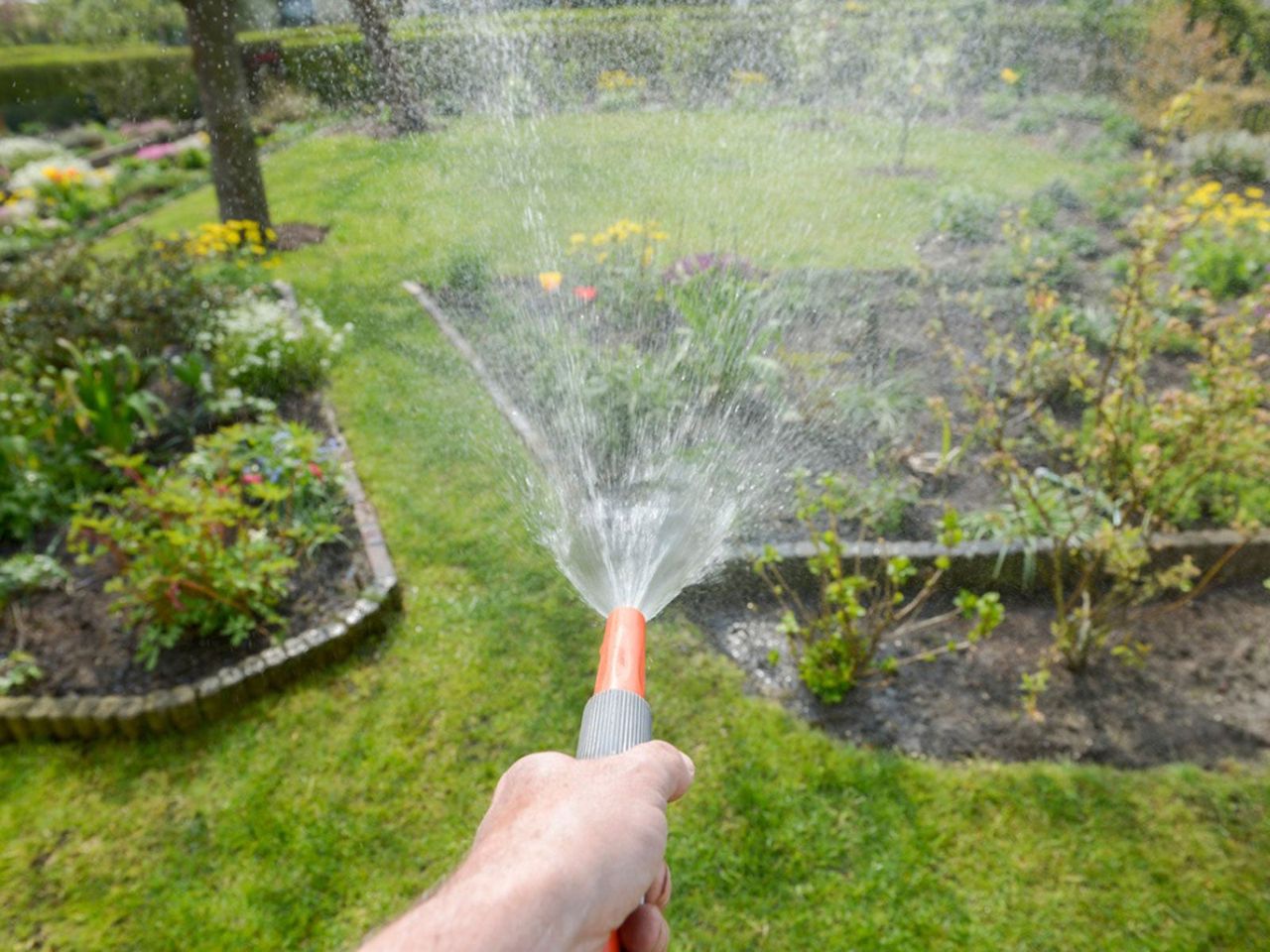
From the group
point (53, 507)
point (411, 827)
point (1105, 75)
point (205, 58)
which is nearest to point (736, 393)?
point (411, 827)

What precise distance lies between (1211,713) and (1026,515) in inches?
42.3

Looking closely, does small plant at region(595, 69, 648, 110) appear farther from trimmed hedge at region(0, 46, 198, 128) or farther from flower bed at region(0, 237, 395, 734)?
trimmed hedge at region(0, 46, 198, 128)

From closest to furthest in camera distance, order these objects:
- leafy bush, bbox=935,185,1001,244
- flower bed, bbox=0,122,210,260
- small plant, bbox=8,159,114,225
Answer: leafy bush, bbox=935,185,1001,244, flower bed, bbox=0,122,210,260, small plant, bbox=8,159,114,225

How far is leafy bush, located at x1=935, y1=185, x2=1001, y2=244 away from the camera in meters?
7.40

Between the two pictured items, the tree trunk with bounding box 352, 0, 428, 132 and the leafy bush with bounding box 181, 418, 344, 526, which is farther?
the tree trunk with bounding box 352, 0, 428, 132

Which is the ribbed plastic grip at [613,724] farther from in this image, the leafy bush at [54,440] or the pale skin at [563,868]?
the leafy bush at [54,440]

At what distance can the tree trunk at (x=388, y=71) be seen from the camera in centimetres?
762

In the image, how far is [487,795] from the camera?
10.2 ft

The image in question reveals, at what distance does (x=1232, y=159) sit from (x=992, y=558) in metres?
8.62

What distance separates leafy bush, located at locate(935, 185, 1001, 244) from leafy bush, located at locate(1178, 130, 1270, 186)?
3.47 meters

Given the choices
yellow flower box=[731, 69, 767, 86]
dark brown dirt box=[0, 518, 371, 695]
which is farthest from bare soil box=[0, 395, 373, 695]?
yellow flower box=[731, 69, 767, 86]

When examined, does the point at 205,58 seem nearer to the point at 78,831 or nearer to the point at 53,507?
the point at 53,507

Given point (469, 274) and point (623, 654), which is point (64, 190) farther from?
point (623, 654)

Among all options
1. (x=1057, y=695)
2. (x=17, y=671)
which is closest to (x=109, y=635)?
(x=17, y=671)
